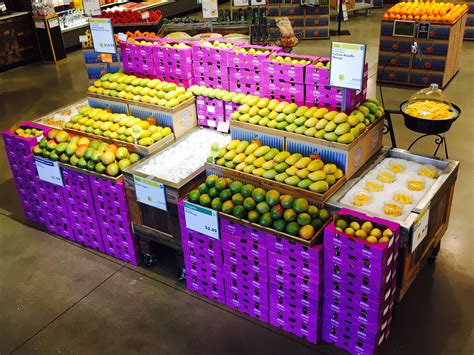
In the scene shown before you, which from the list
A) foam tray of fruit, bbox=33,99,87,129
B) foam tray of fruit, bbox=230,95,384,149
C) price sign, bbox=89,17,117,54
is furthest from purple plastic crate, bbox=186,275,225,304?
price sign, bbox=89,17,117,54

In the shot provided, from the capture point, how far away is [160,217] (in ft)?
15.6

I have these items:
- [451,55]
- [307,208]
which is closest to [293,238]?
[307,208]

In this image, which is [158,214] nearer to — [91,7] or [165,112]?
[165,112]

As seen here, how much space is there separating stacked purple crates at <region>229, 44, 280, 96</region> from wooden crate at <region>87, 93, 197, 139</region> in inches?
20.4

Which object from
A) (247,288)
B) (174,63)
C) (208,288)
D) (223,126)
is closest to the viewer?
(247,288)

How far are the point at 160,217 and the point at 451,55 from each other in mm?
7201

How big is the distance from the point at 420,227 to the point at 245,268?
142 centimetres

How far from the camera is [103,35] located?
19.0 feet

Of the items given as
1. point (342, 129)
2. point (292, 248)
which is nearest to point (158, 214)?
point (292, 248)

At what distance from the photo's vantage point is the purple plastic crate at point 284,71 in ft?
15.3

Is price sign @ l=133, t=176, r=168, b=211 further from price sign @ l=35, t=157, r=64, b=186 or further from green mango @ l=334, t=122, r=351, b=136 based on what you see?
green mango @ l=334, t=122, r=351, b=136

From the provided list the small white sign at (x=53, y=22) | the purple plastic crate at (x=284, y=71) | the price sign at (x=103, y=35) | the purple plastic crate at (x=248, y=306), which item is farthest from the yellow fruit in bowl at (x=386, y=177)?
the small white sign at (x=53, y=22)

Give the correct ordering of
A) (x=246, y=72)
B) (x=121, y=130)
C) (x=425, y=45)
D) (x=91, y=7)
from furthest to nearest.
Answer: (x=425, y=45)
(x=91, y=7)
(x=121, y=130)
(x=246, y=72)

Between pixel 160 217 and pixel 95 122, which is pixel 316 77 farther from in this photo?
pixel 95 122
